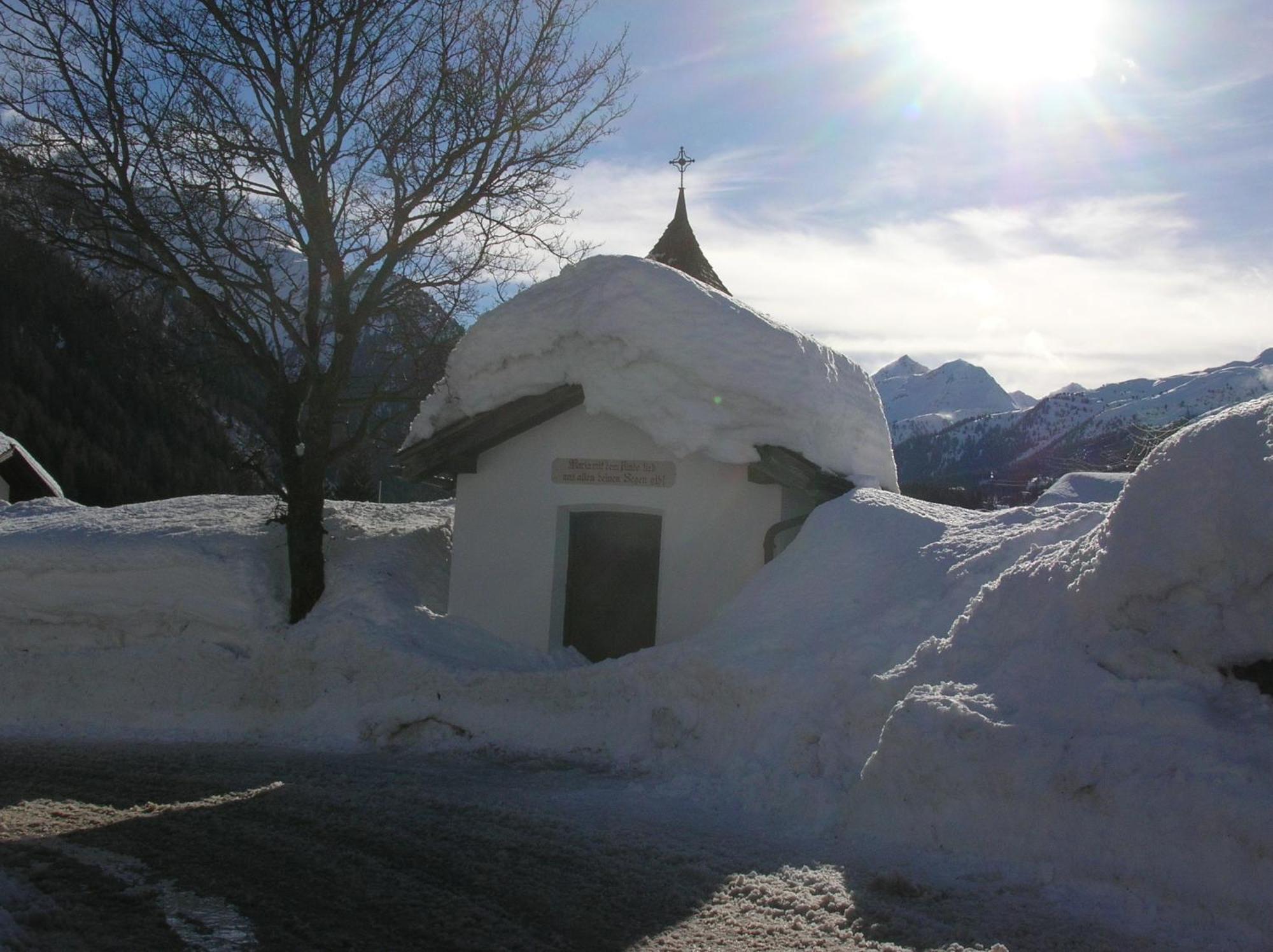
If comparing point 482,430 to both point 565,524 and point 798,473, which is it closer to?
point 565,524

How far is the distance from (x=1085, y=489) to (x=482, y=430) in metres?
6.37

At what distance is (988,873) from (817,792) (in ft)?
5.64

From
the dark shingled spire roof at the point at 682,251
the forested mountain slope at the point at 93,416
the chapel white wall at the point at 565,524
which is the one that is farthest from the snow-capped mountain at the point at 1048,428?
the forested mountain slope at the point at 93,416

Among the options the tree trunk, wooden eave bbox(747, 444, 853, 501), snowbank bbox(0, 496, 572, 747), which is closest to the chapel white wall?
wooden eave bbox(747, 444, 853, 501)

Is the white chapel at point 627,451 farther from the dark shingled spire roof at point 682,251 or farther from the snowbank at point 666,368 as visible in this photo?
the dark shingled spire roof at point 682,251

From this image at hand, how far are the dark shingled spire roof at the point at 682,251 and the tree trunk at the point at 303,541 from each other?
7.13 meters

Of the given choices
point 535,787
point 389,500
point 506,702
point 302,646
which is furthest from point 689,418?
point 389,500

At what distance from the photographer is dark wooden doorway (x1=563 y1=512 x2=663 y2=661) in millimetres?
12359

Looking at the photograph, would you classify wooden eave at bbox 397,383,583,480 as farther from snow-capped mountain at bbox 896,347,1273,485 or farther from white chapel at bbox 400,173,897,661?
snow-capped mountain at bbox 896,347,1273,485

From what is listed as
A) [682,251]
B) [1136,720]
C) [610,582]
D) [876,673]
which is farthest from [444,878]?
[682,251]

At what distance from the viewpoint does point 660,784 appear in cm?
842

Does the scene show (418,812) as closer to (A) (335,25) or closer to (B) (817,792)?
(B) (817,792)

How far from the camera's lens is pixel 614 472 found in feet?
39.4

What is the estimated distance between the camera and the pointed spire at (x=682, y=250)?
17484mm
